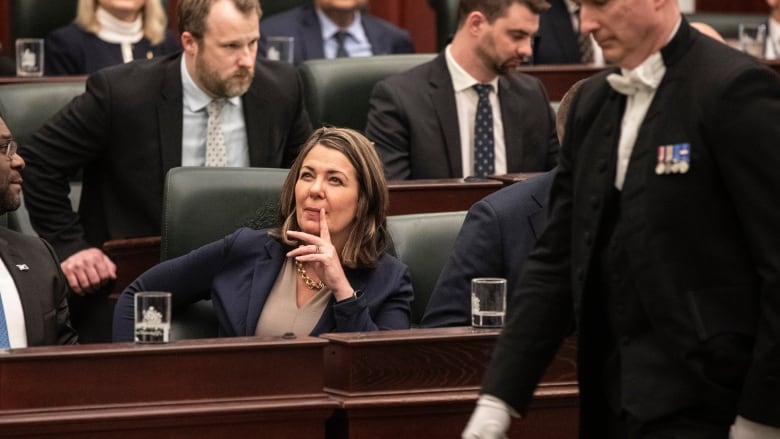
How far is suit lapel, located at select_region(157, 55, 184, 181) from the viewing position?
402 centimetres

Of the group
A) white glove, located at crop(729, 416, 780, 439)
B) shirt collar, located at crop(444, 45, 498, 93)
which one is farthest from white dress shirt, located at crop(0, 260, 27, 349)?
shirt collar, located at crop(444, 45, 498, 93)

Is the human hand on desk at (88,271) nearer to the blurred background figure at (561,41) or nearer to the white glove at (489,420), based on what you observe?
the white glove at (489,420)

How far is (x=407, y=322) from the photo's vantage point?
2.98 m

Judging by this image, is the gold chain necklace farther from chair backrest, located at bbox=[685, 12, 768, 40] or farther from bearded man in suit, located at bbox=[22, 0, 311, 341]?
chair backrest, located at bbox=[685, 12, 768, 40]

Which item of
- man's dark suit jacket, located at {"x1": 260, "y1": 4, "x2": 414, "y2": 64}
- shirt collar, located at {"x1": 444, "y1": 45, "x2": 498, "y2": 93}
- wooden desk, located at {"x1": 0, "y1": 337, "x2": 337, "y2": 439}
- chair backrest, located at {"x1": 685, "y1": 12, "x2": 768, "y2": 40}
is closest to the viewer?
wooden desk, located at {"x1": 0, "y1": 337, "x2": 337, "y2": 439}

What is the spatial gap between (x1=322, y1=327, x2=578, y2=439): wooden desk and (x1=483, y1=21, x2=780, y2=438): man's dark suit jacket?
46cm

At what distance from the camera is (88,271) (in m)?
3.75

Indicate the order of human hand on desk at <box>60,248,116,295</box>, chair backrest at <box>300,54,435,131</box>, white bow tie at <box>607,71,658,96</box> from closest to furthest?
white bow tie at <box>607,71,658,96</box> → human hand on desk at <box>60,248,116,295</box> → chair backrest at <box>300,54,435,131</box>

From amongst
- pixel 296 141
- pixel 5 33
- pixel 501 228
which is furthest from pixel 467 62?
pixel 5 33

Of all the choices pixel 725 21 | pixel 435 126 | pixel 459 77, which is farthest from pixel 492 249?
pixel 725 21

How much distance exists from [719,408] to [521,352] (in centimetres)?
28

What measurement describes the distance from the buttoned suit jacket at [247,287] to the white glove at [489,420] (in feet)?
2.82

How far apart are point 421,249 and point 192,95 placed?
1.12 m

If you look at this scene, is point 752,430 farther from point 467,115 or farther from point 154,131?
point 467,115
